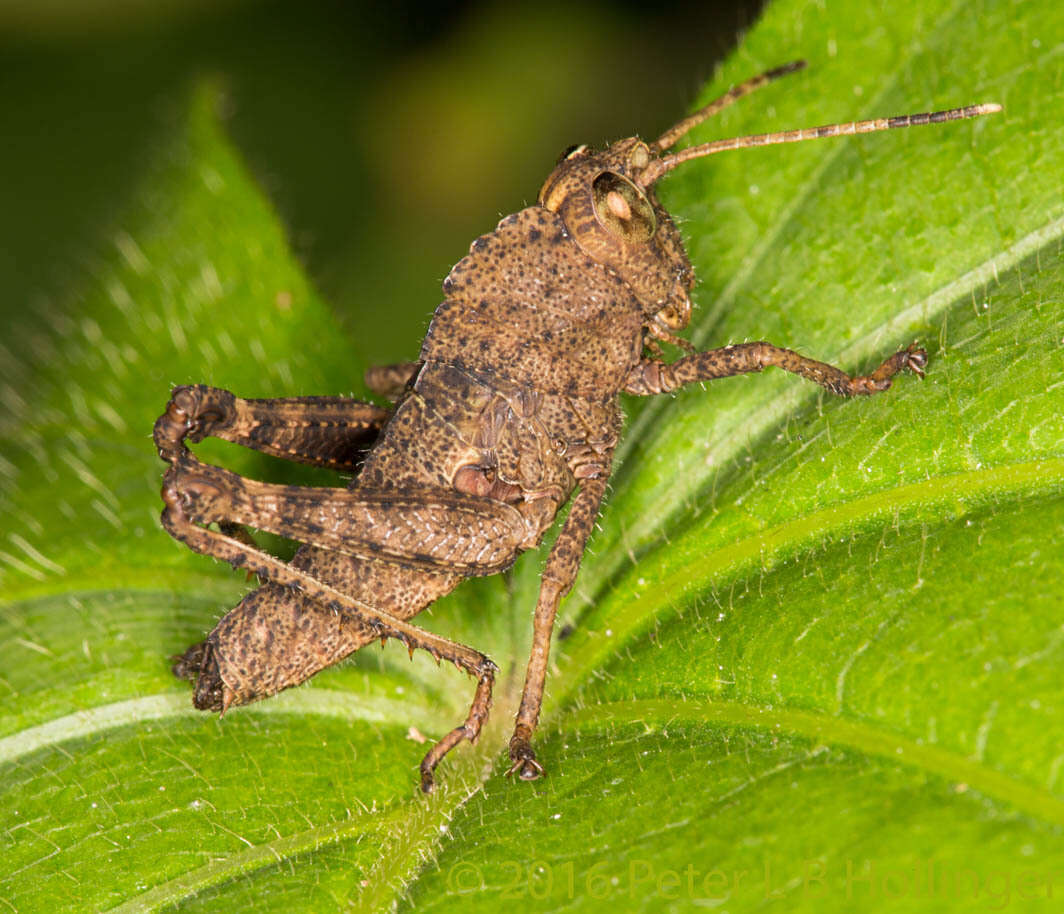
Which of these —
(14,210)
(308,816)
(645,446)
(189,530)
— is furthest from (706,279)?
(14,210)

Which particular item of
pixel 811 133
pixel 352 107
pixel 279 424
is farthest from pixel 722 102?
pixel 352 107

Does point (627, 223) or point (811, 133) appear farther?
point (627, 223)

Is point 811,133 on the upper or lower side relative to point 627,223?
upper

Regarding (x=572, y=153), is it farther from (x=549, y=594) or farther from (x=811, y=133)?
(x=549, y=594)

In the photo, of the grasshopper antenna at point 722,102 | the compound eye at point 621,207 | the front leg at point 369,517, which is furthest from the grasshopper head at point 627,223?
the front leg at point 369,517

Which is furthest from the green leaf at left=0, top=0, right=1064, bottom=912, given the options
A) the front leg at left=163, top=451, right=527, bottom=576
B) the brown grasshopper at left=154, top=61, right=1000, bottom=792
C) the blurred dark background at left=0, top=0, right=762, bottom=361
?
the blurred dark background at left=0, top=0, right=762, bottom=361

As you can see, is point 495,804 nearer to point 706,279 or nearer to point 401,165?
point 706,279

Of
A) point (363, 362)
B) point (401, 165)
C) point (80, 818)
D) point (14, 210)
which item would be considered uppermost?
point (401, 165)
